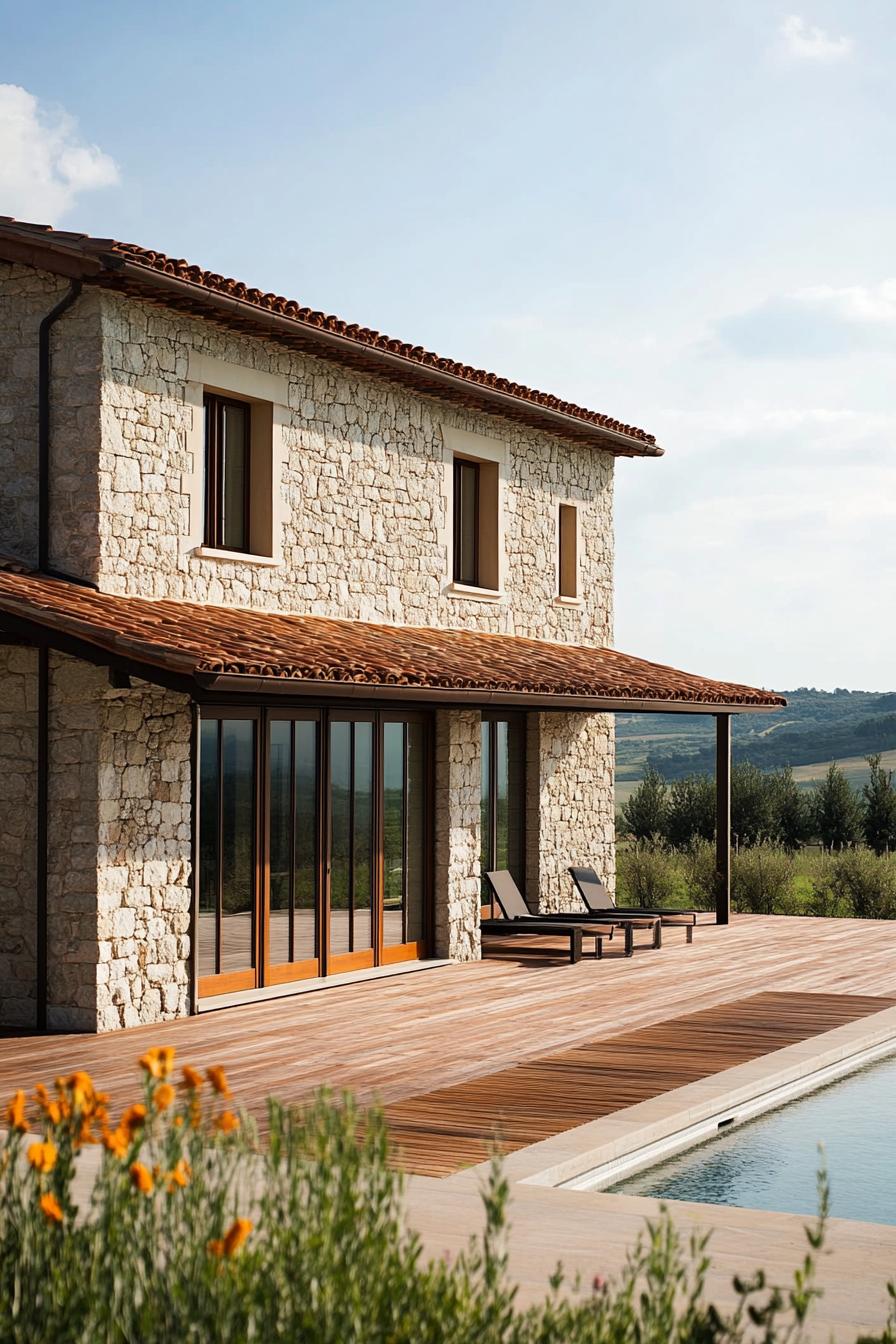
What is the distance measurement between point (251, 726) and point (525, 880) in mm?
6452

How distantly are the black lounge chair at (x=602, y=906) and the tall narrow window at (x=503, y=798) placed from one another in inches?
30.8

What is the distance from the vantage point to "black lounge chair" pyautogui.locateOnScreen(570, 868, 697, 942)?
1761 centimetres

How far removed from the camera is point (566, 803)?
63.1ft

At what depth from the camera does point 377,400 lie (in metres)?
15.8

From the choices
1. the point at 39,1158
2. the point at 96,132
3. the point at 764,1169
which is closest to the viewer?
the point at 39,1158

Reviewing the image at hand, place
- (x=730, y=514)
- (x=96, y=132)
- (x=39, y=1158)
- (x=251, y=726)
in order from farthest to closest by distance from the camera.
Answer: (x=730, y=514) → (x=96, y=132) → (x=251, y=726) → (x=39, y=1158)

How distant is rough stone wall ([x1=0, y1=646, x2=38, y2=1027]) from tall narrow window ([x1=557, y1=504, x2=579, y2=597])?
9083 mm

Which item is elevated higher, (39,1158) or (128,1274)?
(39,1158)

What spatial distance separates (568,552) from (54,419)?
8585mm

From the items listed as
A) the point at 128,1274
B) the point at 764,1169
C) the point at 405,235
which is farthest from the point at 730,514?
the point at 128,1274

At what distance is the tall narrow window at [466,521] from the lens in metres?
17.6

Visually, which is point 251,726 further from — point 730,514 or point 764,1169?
point 730,514

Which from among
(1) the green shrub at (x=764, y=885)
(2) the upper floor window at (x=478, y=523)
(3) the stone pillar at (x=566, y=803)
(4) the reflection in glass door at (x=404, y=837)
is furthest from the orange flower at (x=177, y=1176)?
(1) the green shrub at (x=764, y=885)

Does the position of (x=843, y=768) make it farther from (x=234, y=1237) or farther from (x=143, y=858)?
A: (x=234, y=1237)
